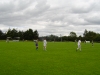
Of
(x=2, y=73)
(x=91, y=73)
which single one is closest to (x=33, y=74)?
(x=2, y=73)

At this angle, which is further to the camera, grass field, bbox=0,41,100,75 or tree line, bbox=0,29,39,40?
tree line, bbox=0,29,39,40

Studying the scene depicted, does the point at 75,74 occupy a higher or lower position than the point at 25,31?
lower

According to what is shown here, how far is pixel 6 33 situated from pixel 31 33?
21.4 metres

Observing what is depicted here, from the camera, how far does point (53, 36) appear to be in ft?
540

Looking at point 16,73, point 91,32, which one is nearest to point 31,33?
point 91,32

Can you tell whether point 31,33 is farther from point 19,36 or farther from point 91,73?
point 91,73

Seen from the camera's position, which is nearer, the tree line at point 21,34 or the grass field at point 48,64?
the grass field at point 48,64

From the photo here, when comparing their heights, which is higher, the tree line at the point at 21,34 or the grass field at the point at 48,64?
the tree line at the point at 21,34

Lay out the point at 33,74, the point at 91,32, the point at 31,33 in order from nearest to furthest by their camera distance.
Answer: the point at 33,74, the point at 31,33, the point at 91,32

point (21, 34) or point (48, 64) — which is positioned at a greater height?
point (21, 34)

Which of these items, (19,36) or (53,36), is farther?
(53,36)

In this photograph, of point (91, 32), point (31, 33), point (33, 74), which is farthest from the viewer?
point (91, 32)

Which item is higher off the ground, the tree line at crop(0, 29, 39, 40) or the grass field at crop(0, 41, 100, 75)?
the tree line at crop(0, 29, 39, 40)

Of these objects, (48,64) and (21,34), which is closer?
(48,64)
